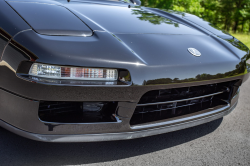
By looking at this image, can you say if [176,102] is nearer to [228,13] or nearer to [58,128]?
[58,128]

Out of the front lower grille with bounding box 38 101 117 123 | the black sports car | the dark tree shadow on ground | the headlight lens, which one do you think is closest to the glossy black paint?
the black sports car

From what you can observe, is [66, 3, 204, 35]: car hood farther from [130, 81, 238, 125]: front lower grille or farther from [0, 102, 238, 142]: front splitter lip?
[0, 102, 238, 142]: front splitter lip

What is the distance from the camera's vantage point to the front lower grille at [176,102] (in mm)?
1825

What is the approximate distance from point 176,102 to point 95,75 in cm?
76

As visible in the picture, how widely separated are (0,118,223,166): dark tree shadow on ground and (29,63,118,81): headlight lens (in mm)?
646

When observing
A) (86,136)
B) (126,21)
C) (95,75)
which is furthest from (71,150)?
(126,21)

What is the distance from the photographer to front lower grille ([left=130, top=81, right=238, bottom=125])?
183 cm

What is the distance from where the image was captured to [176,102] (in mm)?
1986

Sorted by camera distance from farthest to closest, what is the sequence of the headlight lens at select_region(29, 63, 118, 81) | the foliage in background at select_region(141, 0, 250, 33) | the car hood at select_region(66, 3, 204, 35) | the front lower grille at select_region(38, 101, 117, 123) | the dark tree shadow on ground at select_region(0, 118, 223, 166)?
the foliage in background at select_region(141, 0, 250, 33)
the car hood at select_region(66, 3, 204, 35)
the dark tree shadow on ground at select_region(0, 118, 223, 166)
the front lower grille at select_region(38, 101, 117, 123)
the headlight lens at select_region(29, 63, 118, 81)

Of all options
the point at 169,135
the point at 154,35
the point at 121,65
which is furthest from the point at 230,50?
the point at 121,65

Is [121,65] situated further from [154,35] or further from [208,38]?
[208,38]

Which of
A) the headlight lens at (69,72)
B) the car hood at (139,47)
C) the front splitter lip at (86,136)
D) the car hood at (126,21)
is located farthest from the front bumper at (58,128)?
the car hood at (126,21)

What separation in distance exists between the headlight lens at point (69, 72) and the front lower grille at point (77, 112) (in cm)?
21

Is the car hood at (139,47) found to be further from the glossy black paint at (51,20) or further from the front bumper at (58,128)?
the front bumper at (58,128)
